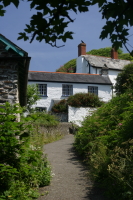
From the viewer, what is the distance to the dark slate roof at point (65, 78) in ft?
90.8

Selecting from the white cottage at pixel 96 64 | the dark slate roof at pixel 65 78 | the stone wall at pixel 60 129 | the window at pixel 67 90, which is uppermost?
the white cottage at pixel 96 64

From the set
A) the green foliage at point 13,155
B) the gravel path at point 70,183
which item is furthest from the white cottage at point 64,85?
the green foliage at point 13,155

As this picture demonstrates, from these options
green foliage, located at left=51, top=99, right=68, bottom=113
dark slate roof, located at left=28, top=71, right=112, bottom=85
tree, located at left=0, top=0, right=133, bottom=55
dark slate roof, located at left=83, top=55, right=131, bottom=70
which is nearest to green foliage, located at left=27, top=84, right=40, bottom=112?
green foliage, located at left=51, top=99, right=68, bottom=113

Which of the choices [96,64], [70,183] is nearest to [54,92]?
[96,64]

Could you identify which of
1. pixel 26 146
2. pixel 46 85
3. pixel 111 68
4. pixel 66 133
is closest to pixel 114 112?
pixel 26 146

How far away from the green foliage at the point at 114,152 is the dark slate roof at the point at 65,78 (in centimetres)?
1574

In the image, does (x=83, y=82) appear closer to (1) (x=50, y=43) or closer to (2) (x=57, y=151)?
(2) (x=57, y=151)

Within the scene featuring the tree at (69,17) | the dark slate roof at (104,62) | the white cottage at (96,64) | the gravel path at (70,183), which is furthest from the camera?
the dark slate roof at (104,62)

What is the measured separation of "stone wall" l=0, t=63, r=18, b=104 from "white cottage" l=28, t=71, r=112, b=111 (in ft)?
59.1

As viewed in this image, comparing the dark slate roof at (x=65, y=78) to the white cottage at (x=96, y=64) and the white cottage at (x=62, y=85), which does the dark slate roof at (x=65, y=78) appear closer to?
the white cottage at (x=62, y=85)

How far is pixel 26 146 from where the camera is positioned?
5.69 m

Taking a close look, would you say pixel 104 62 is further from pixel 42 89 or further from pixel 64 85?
pixel 42 89

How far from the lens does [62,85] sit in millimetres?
28422

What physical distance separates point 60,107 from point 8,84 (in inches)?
687
